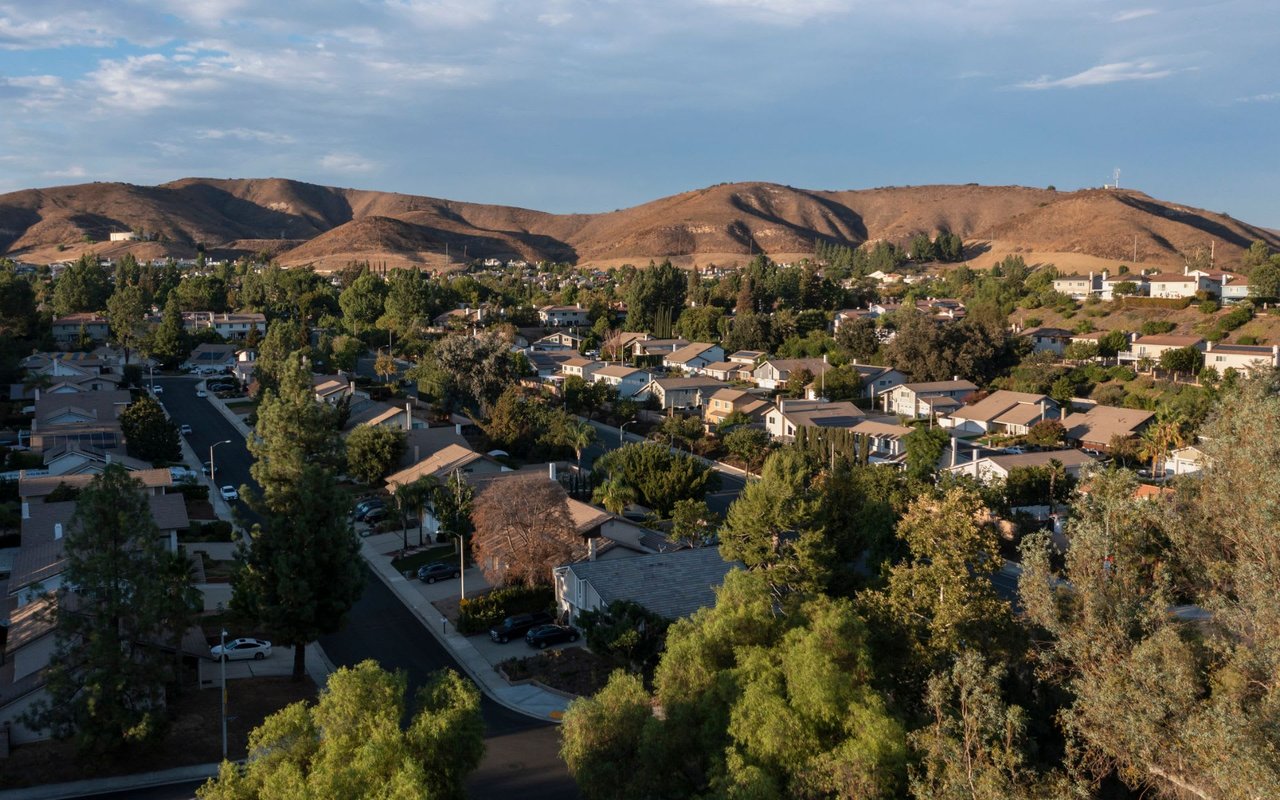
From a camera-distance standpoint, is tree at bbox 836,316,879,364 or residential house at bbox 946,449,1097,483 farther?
tree at bbox 836,316,879,364

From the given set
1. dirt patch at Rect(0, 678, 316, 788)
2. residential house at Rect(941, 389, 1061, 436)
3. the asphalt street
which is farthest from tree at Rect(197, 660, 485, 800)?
residential house at Rect(941, 389, 1061, 436)

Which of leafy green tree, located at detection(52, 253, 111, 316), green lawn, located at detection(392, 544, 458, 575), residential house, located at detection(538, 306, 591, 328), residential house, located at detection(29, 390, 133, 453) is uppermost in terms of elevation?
leafy green tree, located at detection(52, 253, 111, 316)

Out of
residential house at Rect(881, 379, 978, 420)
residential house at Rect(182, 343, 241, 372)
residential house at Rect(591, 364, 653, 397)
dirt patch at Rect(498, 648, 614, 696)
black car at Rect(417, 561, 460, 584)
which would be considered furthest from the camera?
residential house at Rect(182, 343, 241, 372)

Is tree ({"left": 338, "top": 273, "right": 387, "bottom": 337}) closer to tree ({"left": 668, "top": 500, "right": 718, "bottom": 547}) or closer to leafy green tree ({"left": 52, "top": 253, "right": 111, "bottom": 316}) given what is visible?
leafy green tree ({"left": 52, "top": 253, "right": 111, "bottom": 316})

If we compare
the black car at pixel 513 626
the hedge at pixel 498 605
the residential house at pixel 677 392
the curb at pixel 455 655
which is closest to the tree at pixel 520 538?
the hedge at pixel 498 605

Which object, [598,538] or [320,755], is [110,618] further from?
[598,538]

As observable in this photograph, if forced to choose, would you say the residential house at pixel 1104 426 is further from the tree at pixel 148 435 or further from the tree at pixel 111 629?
the tree at pixel 148 435

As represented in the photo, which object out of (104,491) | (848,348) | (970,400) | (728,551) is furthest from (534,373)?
(104,491)

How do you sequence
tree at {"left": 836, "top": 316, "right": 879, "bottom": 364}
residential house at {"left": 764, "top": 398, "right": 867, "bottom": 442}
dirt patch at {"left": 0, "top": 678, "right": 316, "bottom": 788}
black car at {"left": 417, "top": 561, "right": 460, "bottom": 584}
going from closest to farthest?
dirt patch at {"left": 0, "top": 678, "right": 316, "bottom": 788}, black car at {"left": 417, "top": 561, "right": 460, "bottom": 584}, residential house at {"left": 764, "top": 398, "right": 867, "bottom": 442}, tree at {"left": 836, "top": 316, "right": 879, "bottom": 364}
